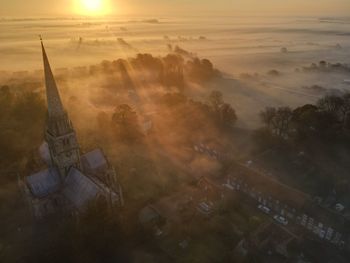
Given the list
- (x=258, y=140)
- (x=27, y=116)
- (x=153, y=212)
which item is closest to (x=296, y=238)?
(x=153, y=212)

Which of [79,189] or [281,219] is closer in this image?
[79,189]

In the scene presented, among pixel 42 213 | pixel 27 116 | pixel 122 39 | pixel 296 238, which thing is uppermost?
pixel 122 39

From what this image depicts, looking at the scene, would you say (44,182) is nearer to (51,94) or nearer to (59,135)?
(59,135)

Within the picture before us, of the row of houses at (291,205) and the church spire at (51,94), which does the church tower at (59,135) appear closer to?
the church spire at (51,94)

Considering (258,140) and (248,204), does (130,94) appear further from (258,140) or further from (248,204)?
(248,204)

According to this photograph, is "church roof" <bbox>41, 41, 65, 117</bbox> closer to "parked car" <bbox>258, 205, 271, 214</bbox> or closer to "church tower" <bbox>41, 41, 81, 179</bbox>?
"church tower" <bbox>41, 41, 81, 179</bbox>

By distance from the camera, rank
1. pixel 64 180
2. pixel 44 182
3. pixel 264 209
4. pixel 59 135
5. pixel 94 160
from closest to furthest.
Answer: pixel 59 135
pixel 44 182
pixel 64 180
pixel 94 160
pixel 264 209

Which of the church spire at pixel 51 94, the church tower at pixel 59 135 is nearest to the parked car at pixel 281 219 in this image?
the church tower at pixel 59 135

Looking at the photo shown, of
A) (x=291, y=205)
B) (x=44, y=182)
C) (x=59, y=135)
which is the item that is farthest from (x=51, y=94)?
(x=291, y=205)
